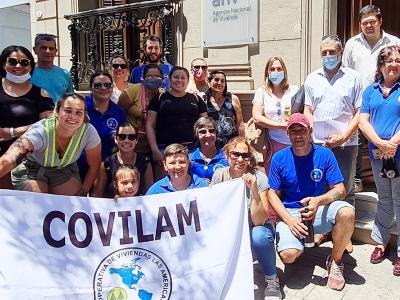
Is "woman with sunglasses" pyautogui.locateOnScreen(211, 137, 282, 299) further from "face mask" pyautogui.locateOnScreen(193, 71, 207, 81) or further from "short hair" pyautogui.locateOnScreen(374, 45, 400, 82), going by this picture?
"face mask" pyautogui.locateOnScreen(193, 71, 207, 81)

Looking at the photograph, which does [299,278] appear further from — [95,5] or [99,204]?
[95,5]

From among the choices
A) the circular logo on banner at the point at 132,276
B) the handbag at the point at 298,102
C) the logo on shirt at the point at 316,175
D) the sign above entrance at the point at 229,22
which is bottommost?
the circular logo on banner at the point at 132,276

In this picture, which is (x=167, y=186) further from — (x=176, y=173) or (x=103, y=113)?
(x=103, y=113)

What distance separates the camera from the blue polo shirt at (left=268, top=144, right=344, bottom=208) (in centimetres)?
352

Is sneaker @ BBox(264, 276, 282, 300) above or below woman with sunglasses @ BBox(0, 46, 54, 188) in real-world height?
below

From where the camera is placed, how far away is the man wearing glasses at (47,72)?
14.5 ft

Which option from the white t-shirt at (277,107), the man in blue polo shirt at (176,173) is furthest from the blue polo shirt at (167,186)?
the white t-shirt at (277,107)

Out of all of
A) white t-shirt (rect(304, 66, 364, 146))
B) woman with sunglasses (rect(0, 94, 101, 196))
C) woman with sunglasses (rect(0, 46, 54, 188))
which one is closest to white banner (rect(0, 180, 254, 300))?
woman with sunglasses (rect(0, 94, 101, 196))

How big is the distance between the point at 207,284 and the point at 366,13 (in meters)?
2.78

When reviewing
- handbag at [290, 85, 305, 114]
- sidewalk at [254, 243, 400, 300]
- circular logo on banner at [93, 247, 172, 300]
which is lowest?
sidewalk at [254, 243, 400, 300]

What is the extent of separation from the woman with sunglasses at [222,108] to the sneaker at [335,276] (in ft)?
5.05

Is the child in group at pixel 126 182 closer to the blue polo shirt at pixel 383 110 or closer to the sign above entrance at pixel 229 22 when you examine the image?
the blue polo shirt at pixel 383 110

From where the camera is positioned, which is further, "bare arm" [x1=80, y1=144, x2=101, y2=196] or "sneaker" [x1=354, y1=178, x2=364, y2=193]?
"sneaker" [x1=354, y1=178, x2=364, y2=193]

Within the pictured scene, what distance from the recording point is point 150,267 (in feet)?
9.51
